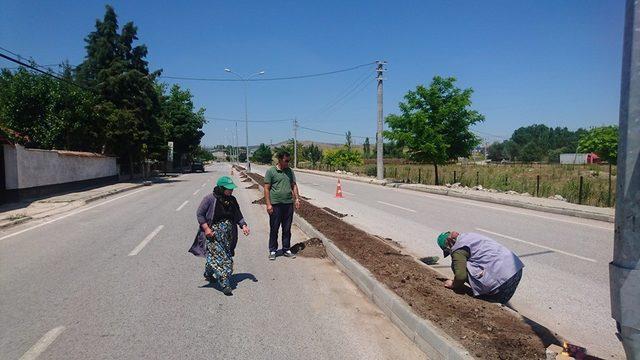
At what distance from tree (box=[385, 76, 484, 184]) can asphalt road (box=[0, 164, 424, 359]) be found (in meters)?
21.4

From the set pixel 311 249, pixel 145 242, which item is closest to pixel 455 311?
pixel 311 249

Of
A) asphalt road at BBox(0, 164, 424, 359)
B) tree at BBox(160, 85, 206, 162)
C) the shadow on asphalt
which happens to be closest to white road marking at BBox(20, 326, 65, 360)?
asphalt road at BBox(0, 164, 424, 359)

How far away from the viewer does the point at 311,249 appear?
880 cm

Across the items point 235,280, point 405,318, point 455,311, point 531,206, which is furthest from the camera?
point 531,206

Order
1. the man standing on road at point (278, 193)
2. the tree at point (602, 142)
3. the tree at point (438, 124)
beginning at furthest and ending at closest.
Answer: the tree at point (602, 142) → the tree at point (438, 124) → the man standing on road at point (278, 193)

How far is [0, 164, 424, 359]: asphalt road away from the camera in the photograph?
13.9 ft

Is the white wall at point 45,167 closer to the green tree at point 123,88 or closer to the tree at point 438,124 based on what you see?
the green tree at point 123,88

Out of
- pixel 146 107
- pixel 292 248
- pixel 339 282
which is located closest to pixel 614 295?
pixel 339 282

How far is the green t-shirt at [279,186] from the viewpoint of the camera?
7.91m

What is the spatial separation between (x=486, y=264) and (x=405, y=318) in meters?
1.23

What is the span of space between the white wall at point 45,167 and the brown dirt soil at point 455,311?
1672cm

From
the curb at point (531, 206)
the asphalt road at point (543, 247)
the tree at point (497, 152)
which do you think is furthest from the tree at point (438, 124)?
the tree at point (497, 152)

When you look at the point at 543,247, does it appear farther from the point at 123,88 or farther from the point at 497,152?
the point at 497,152

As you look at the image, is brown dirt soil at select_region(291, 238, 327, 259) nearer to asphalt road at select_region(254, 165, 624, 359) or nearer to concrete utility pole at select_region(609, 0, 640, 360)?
asphalt road at select_region(254, 165, 624, 359)
